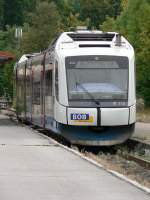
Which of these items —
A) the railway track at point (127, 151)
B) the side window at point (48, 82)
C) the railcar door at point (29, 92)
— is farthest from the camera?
the railcar door at point (29, 92)

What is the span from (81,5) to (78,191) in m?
107

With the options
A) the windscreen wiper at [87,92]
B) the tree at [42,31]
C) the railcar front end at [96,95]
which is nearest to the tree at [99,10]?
the tree at [42,31]

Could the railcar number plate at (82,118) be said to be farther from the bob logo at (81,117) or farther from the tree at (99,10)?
the tree at (99,10)

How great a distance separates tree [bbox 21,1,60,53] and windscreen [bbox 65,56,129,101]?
1739 inches

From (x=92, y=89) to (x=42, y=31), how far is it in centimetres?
4757

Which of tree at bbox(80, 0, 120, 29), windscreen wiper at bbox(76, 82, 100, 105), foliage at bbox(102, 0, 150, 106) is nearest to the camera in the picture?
windscreen wiper at bbox(76, 82, 100, 105)

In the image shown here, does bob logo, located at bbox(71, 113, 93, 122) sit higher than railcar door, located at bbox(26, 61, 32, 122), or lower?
higher

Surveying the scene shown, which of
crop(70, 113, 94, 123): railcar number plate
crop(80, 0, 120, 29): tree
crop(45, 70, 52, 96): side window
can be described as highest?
crop(45, 70, 52, 96): side window

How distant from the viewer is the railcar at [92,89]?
69.0 feet

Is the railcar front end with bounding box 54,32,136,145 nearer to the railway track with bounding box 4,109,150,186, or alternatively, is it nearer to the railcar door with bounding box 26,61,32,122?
the railway track with bounding box 4,109,150,186

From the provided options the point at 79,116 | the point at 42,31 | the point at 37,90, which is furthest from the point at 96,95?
the point at 42,31

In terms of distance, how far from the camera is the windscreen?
21.3 meters

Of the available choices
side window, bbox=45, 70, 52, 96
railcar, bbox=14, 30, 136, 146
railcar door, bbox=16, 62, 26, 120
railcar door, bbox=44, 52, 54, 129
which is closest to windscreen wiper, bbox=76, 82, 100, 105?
railcar, bbox=14, 30, 136, 146

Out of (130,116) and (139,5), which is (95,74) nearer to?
(130,116)
